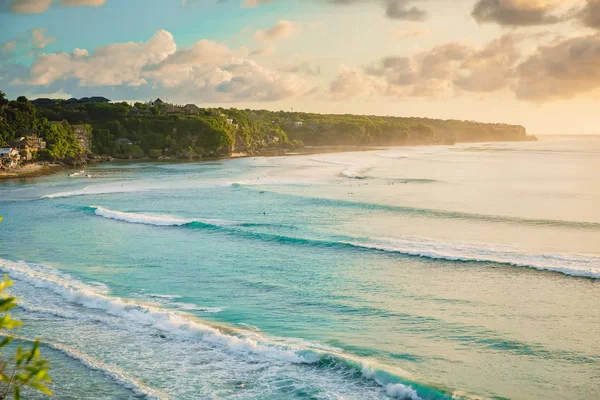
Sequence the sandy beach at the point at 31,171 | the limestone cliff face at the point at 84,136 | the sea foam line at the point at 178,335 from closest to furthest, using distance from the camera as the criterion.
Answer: the sea foam line at the point at 178,335 → the sandy beach at the point at 31,171 → the limestone cliff face at the point at 84,136

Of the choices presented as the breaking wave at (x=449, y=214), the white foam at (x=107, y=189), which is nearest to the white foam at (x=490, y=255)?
the breaking wave at (x=449, y=214)

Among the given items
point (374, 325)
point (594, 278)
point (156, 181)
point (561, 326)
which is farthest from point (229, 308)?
point (156, 181)

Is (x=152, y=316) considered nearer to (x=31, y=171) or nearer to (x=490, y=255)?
(x=490, y=255)

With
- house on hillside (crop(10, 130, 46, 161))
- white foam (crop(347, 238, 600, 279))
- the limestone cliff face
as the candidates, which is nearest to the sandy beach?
house on hillside (crop(10, 130, 46, 161))

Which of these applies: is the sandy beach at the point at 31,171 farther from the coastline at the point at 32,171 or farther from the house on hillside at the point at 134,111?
the house on hillside at the point at 134,111

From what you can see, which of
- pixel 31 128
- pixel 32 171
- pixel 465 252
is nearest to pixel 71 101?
pixel 31 128

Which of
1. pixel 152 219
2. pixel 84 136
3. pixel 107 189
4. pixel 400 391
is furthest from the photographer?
pixel 84 136

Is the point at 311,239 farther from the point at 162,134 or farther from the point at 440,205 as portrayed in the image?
the point at 162,134
